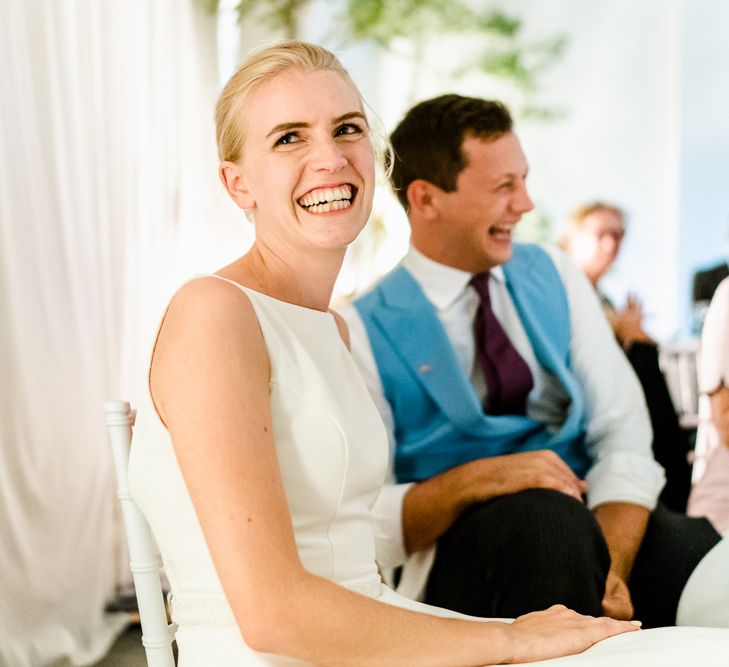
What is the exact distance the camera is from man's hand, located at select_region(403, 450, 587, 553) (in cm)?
152

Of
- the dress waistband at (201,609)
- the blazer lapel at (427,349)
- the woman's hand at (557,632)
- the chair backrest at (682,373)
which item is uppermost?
the blazer lapel at (427,349)

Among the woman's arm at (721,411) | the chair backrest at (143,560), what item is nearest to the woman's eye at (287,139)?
the chair backrest at (143,560)

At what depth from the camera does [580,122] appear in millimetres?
6914

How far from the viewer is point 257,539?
0.91 meters

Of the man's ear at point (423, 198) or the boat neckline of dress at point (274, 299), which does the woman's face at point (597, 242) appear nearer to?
the man's ear at point (423, 198)

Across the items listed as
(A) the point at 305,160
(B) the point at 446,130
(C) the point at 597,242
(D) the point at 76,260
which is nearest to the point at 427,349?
(B) the point at 446,130

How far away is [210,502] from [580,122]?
6.46 metres

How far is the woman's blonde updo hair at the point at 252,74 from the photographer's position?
45.1 inches

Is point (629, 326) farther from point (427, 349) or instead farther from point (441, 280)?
point (427, 349)

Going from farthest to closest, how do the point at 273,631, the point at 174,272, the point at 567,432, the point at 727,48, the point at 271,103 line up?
the point at 727,48, the point at 174,272, the point at 567,432, the point at 271,103, the point at 273,631

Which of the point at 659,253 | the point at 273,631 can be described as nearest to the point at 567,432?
the point at 273,631

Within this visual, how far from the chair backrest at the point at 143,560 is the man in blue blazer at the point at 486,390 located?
0.49m

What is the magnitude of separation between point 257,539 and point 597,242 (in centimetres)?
350

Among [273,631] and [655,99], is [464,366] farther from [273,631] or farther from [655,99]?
[655,99]
